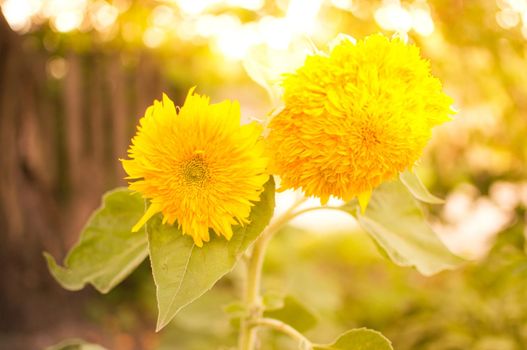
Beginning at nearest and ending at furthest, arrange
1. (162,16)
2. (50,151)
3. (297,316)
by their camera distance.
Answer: (297,316) < (162,16) < (50,151)

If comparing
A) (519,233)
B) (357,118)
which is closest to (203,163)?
(357,118)

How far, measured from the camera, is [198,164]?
475 millimetres

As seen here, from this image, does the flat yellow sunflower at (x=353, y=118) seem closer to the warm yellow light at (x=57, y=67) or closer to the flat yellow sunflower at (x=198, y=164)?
the flat yellow sunflower at (x=198, y=164)

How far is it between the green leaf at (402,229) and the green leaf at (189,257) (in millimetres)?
185

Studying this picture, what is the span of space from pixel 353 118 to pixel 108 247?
1.16 feet

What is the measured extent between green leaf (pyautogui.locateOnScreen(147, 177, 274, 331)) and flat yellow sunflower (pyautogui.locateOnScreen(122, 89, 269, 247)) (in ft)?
0.05

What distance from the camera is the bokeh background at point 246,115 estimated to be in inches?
48.5

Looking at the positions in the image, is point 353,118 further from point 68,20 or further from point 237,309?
point 68,20

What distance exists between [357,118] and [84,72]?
5.82ft

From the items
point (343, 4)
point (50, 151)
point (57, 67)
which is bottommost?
point (50, 151)

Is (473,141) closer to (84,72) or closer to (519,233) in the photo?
(519,233)

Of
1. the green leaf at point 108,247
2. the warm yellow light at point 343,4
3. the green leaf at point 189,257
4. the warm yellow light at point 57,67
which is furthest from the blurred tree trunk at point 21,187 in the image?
the green leaf at point 189,257

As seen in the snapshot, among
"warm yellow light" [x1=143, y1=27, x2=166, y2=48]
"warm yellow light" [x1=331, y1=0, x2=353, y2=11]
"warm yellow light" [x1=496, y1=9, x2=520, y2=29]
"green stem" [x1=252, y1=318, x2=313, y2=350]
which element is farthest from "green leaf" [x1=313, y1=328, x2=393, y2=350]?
"warm yellow light" [x1=143, y1=27, x2=166, y2=48]

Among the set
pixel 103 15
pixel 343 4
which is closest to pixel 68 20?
pixel 103 15
